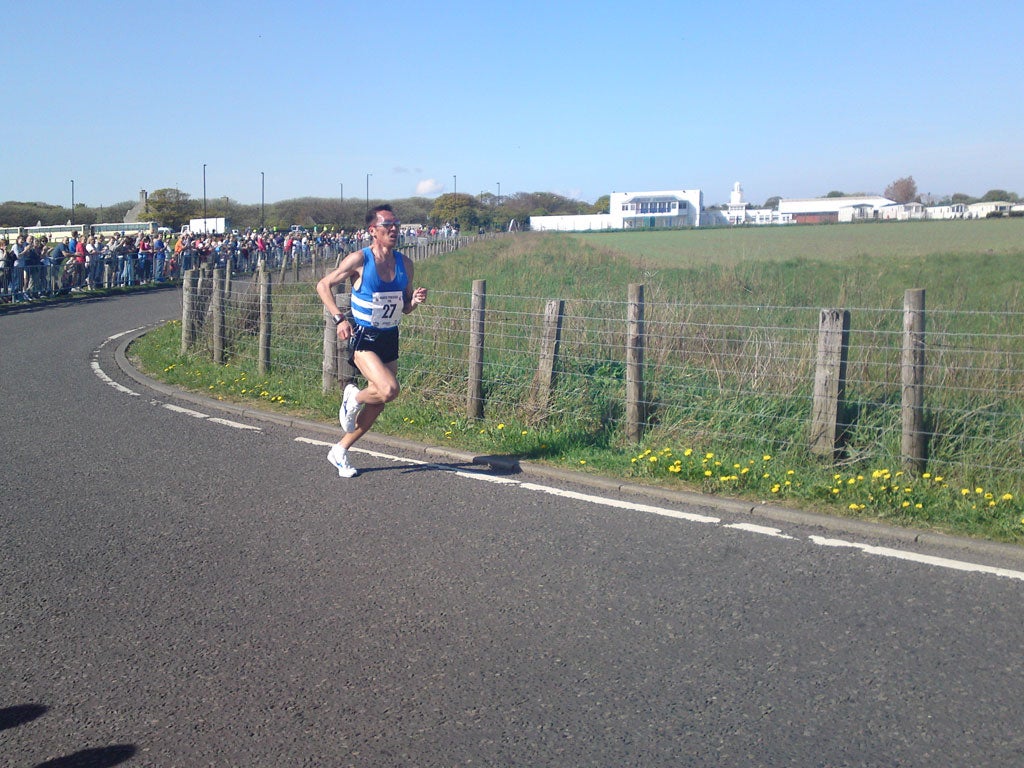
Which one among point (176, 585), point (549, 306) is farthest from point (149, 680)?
point (549, 306)

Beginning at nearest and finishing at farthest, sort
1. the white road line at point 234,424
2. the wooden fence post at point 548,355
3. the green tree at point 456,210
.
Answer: the wooden fence post at point 548,355 → the white road line at point 234,424 → the green tree at point 456,210

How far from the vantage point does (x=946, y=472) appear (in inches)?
289

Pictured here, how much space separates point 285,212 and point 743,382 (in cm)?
10643

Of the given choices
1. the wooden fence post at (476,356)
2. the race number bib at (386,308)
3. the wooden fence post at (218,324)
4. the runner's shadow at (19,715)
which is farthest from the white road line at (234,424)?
the runner's shadow at (19,715)

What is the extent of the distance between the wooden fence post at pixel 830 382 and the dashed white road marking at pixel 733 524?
5.75ft

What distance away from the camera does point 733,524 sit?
655 centimetres

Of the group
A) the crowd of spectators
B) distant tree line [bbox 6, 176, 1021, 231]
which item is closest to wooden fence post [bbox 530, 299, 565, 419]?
the crowd of spectators

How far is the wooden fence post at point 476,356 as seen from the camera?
10.2 metres

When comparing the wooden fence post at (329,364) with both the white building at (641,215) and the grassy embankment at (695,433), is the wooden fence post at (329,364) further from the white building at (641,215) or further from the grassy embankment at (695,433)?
the white building at (641,215)

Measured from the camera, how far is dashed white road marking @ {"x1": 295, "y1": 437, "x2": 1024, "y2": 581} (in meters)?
5.64

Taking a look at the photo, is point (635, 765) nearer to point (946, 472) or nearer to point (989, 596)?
point (989, 596)

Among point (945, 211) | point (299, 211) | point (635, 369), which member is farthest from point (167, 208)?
point (635, 369)

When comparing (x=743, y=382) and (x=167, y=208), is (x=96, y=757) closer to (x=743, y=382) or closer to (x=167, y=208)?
(x=743, y=382)

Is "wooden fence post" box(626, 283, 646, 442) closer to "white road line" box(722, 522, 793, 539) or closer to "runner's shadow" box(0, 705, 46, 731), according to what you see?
"white road line" box(722, 522, 793, 539)
